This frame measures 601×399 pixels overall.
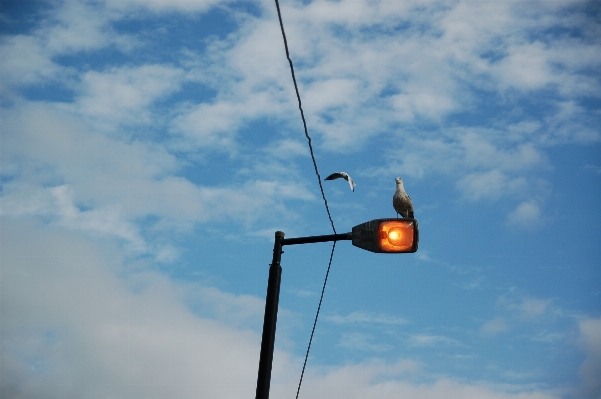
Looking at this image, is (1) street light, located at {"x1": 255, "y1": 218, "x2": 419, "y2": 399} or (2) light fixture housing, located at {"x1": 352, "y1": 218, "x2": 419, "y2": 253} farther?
(2) light fixture housing, located at {"x1": 352, "y1": 218, "x2": 419, "y2": 253}

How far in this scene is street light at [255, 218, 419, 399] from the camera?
16.6 ft

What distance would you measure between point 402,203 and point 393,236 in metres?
5.46

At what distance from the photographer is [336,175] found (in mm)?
6598

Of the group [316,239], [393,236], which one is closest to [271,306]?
[316,239]

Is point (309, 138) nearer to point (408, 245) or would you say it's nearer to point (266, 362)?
point (408, 245)

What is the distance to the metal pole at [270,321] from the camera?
484 cm

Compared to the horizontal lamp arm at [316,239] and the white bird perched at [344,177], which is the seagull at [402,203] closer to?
the white bird perched at [344,177]

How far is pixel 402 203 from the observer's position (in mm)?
10641

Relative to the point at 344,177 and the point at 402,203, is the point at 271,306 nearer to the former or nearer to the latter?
the point at 344,177

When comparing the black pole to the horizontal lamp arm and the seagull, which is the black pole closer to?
the horizontal lamp arm

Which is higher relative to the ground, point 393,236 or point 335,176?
point 335,176

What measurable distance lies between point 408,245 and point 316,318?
9.37ft

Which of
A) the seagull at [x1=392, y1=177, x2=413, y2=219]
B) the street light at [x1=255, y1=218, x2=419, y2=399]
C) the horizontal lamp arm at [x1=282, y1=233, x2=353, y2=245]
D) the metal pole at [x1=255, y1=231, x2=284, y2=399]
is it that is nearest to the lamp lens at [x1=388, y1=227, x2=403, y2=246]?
the street light at [x1=255, y1=218, x2=419, y2=399]

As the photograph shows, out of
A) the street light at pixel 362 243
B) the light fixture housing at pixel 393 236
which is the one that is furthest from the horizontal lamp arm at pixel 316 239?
the light fixture housing at pixel 393 236
